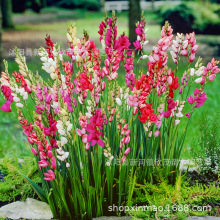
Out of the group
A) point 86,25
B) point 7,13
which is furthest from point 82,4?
point 7,13

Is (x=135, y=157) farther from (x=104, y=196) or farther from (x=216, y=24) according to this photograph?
(x=216, y=24)

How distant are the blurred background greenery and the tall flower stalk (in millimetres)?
1871

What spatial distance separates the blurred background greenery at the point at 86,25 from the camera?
5.63 m

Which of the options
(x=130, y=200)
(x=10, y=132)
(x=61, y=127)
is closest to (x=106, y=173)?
(x=130, y=200)

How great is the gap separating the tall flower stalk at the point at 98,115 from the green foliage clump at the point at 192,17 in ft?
32.3

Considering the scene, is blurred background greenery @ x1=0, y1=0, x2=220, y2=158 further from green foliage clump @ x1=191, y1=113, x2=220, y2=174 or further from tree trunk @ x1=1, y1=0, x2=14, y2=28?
green foliage clump @ x1=191, y1=113, x2=220, y2=174

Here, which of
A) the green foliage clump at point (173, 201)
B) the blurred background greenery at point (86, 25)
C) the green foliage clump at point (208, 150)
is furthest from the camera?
the blurred background greenery at point (86, 25)

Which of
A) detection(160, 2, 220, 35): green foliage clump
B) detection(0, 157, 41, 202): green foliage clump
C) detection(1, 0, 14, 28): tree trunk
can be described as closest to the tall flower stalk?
detection(0, 157, 41, 202): green foliage clump

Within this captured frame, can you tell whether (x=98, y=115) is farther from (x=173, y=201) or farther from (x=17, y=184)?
(x=17, y=184)

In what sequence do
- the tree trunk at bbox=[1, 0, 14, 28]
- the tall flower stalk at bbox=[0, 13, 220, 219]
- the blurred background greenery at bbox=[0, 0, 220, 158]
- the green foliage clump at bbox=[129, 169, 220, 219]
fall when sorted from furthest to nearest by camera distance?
the tree trunk at bbox=[1, 0, 14, 28]
the blurred background greenery at bbox=[0, 0, 220, 158]
the green foliage clump at bbox=[129, 169, 220, 219]
the tall flower stalk at bbox=[0, 13, 220, 219]

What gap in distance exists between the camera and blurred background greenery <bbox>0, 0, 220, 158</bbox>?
563 centimetres

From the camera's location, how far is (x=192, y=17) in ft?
41.2

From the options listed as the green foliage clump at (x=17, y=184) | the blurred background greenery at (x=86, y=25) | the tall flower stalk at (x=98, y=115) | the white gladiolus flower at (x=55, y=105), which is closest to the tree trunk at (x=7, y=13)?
the blurred background greenery at (x=86, y=25)

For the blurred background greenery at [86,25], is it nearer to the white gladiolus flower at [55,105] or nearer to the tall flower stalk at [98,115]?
the tall flower stalk at [98,115]
